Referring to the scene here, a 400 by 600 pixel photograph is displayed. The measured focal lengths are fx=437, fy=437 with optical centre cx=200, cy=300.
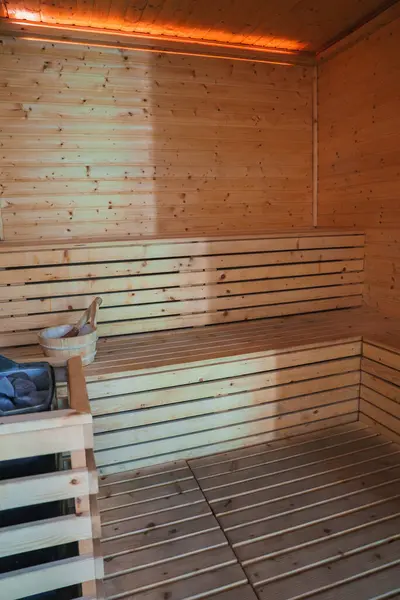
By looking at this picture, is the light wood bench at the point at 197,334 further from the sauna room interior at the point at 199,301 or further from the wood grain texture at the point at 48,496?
the wood grain texture at the point at 48,496

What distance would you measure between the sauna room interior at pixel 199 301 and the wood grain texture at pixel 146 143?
0.7 inches

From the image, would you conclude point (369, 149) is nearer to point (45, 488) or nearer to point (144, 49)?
point (144, 49)

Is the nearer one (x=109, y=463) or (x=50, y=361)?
(x=50, y=361)

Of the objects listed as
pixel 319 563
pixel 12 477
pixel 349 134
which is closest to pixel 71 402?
pixel 12 477

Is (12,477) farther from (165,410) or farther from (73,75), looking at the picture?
(73,75)

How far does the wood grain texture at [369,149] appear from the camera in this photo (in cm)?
301

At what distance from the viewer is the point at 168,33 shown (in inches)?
130

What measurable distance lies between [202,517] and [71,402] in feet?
3.30

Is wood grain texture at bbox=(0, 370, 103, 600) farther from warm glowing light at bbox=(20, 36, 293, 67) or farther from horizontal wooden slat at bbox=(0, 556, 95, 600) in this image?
warm glowing light at bbox=(20, 36, 293, 67)

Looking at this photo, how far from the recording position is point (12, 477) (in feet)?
3.96

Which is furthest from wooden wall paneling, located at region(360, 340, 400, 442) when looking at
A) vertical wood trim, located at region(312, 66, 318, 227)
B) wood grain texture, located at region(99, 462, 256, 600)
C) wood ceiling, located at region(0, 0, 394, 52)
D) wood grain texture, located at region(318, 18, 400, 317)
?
wood ceiling, located at region(0, 0, 394, 52)

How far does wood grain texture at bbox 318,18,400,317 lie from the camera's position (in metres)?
3.01

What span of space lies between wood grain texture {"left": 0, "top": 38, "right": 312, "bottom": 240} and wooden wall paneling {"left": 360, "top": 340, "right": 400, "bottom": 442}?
1626 mm

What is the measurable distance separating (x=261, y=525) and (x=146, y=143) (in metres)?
2.77
